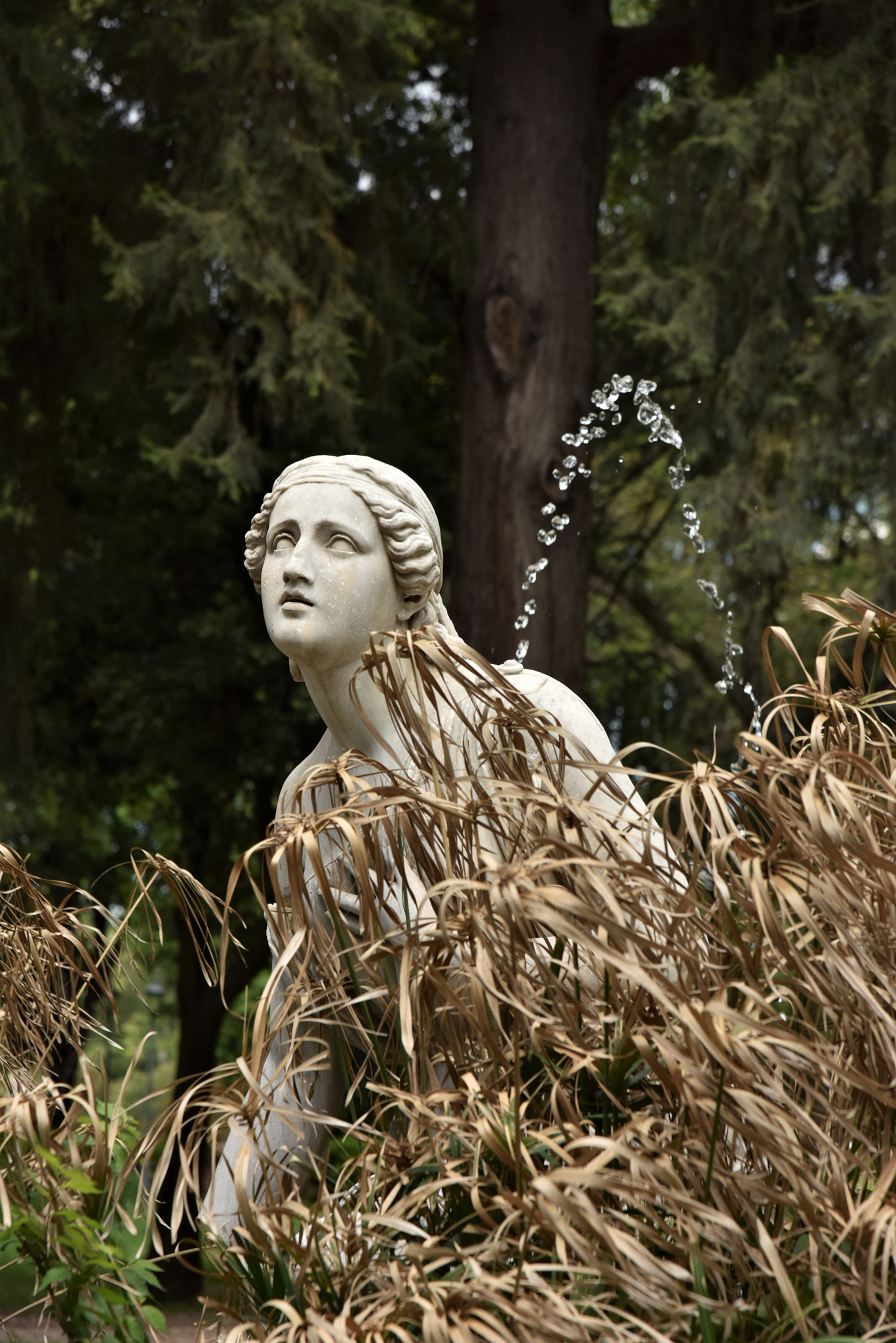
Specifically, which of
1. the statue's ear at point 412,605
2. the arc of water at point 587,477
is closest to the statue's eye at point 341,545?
the statue's ear at point 412,605

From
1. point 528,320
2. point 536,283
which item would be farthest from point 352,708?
point 536,283

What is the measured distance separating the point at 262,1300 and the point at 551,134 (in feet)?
25.2

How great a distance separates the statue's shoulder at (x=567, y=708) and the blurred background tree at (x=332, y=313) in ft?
16.7

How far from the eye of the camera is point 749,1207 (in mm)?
1693

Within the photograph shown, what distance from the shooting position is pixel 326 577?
8.86ft

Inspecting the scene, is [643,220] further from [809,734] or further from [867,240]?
[809,734]

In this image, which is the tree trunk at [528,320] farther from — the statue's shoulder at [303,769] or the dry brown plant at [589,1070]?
the dry brown plant at [589,1070]

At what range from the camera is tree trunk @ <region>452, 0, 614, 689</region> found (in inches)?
319

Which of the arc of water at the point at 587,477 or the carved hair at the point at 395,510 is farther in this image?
the arc of water at the point at 587,477

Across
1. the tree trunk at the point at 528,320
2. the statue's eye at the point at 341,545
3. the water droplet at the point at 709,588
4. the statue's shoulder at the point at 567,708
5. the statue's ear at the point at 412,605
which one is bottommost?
the statue's shoulder at the point at 567,708

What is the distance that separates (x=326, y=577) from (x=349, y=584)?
0.04 meters

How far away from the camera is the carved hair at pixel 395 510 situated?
274cm

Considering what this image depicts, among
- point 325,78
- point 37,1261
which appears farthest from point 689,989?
point 325,78

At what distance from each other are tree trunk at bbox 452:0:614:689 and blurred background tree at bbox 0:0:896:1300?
31mm
